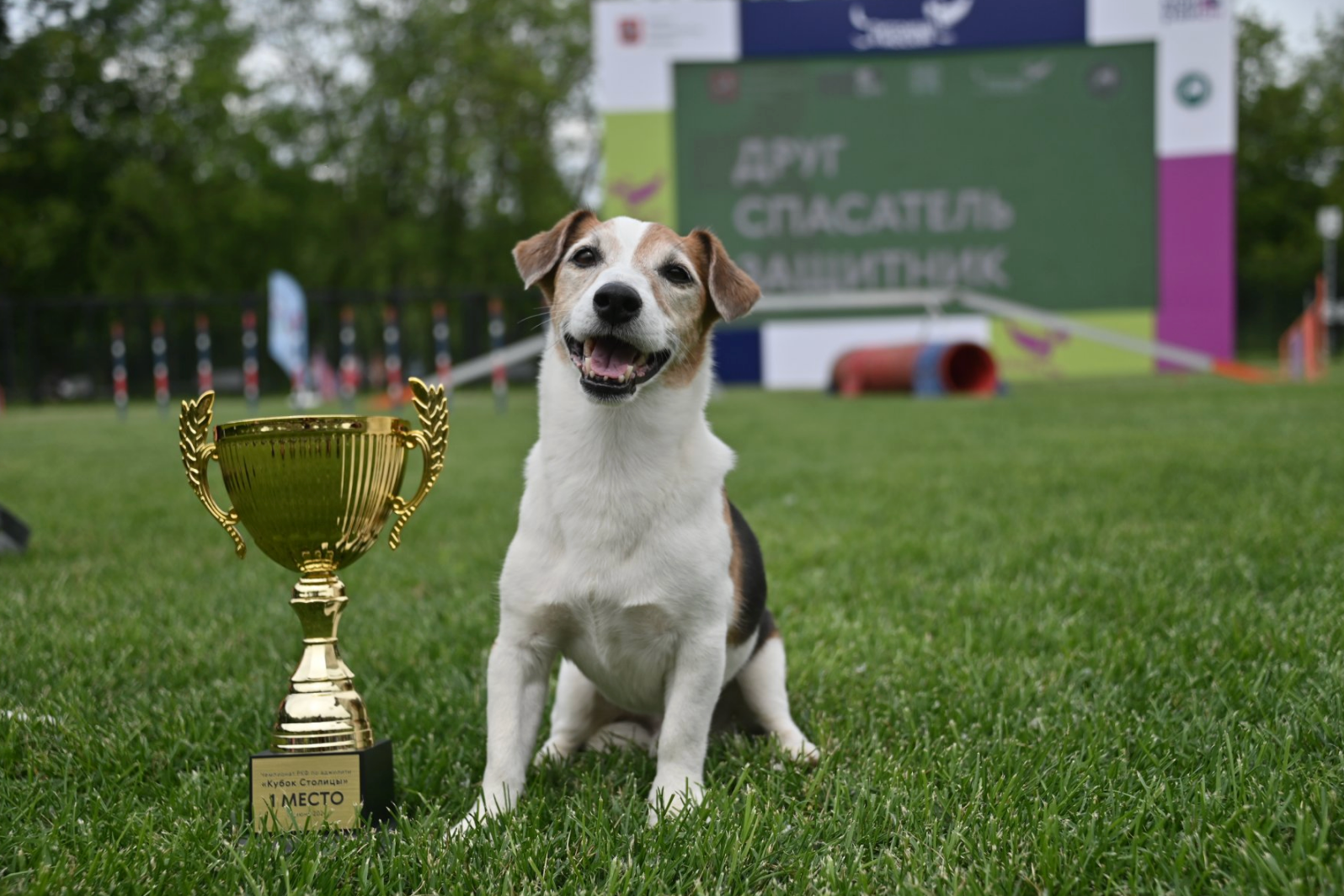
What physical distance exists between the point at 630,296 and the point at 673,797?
996 mm

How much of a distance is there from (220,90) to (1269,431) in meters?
29.4

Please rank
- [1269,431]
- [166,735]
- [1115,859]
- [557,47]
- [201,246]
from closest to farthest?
1. [1115,859]
2. [166,735]
3. [1269,431]
4. [201,246]
5. [557,47]

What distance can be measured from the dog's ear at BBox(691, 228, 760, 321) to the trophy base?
1.22 metres

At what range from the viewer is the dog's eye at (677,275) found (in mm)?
2396

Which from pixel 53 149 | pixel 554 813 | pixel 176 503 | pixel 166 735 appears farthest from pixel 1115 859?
pixel 53 149

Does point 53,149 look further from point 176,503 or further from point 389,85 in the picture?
point 176,503

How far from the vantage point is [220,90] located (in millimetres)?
29703

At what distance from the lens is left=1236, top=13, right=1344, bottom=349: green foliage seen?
1598 inches

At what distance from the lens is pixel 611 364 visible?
2.20 m

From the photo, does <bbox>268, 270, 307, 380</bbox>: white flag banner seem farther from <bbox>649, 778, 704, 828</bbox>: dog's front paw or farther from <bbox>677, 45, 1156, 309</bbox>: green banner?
<bbox>649, 778, 704, 828</bbox>: dog's front paw

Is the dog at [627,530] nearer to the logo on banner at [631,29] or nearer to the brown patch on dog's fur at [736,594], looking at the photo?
the brown patch on dog's fur at [736,594]

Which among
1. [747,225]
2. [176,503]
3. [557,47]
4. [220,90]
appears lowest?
[176,503]

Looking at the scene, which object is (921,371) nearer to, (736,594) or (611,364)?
(736,594)

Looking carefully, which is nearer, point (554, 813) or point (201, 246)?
point (554, 813)
